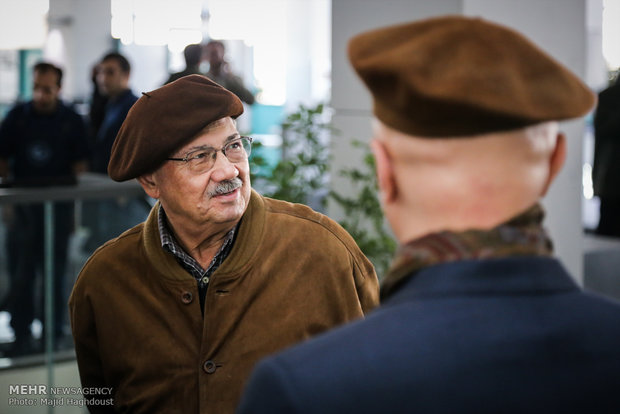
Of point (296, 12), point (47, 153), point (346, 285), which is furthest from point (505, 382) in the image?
point (296, 12)

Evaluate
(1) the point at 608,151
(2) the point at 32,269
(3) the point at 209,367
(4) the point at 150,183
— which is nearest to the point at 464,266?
(3) the point at 209,367

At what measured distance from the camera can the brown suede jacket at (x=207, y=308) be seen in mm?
1941

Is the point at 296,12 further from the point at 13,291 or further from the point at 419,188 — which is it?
the point at 419,188

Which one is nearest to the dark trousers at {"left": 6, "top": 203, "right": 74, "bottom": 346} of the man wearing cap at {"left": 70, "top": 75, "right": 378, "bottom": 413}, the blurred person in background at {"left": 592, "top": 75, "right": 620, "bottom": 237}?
the man wearing cap at {"left": 70, "top": 75, "right": 378, "bottom": 413}

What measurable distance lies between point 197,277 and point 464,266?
3.80ft

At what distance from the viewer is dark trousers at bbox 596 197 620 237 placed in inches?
176

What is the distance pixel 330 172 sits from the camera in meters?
4.61

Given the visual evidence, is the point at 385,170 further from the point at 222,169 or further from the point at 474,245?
the point at 222,169

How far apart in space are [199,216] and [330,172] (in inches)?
104

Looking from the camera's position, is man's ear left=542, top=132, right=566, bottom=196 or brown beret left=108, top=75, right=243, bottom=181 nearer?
man's ear left=542, top=132, right=566, bottom=196

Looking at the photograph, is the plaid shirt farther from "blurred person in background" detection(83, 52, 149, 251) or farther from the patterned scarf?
"blurred person in background" detection(83, 52, 149, 251)

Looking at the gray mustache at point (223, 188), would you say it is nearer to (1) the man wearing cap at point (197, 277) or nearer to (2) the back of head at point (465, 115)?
(1) the man wearing cap at point (197, 277)

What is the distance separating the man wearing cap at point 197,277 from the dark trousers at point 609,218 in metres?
2.80

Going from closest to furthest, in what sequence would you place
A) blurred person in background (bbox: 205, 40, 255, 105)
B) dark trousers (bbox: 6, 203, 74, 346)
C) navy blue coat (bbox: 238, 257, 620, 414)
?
1. navy blue coat (bbox: 238, 257, 620, 414)
2. dark trousers (bbox: 6, 203, 74, 346)
3. blurred person in background (bbox: 205, 40, 255, 105)
